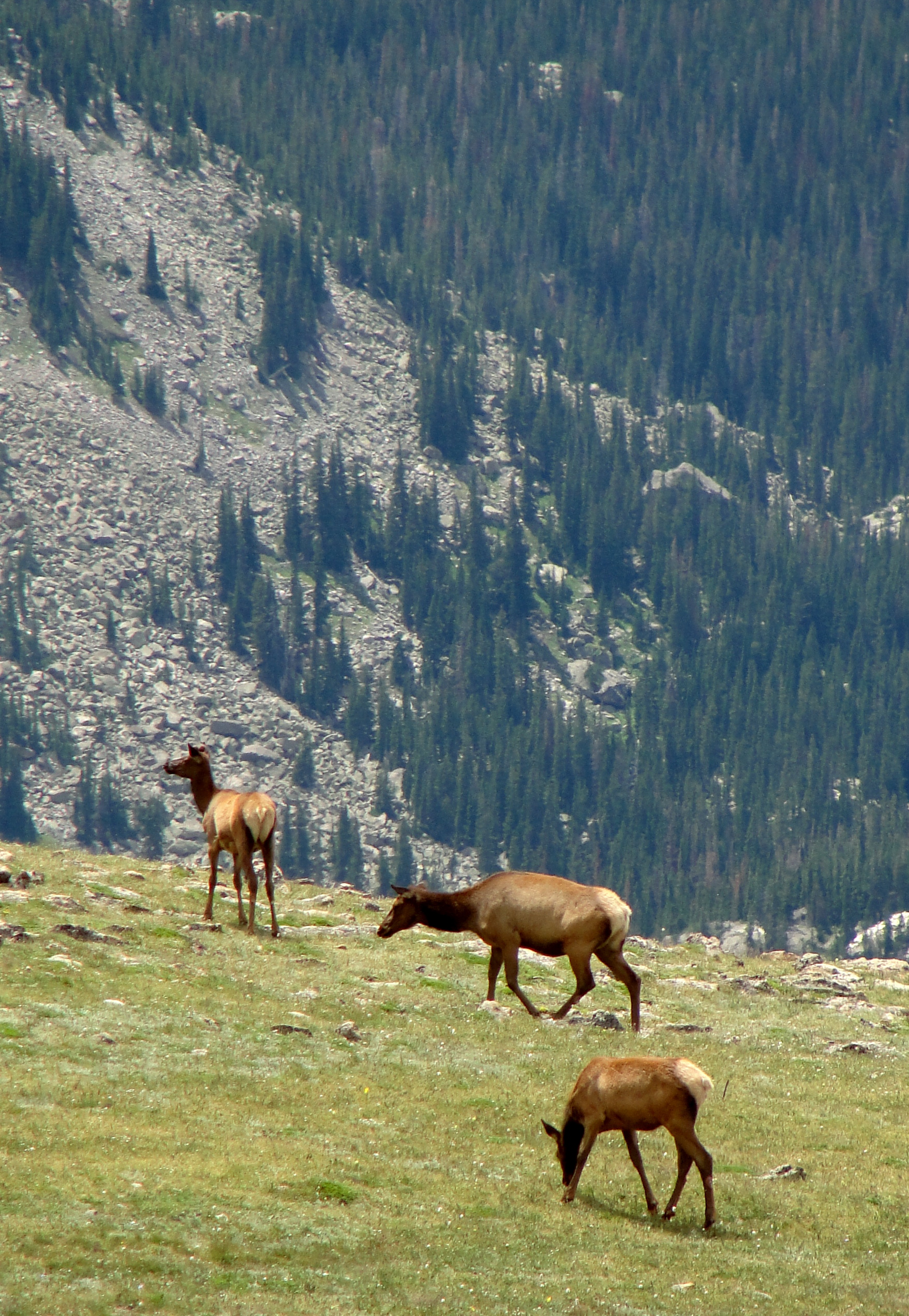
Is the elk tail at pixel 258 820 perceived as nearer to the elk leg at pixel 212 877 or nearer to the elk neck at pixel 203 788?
the elk leg at pixel 212 877

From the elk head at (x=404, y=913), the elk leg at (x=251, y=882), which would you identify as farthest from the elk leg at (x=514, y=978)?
the elk leg at (x=251, y=882)

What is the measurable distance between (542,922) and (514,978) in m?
1.65

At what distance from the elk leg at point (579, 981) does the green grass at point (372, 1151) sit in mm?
469

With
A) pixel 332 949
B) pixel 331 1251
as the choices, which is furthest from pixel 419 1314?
pixel 332 949

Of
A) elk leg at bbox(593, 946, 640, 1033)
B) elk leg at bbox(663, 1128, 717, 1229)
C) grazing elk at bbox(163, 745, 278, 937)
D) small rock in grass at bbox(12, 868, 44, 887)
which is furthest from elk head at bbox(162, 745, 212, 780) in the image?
elk leg at bbox(663, 1128, 717, 1229)

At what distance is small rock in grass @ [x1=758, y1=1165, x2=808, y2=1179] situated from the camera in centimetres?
2522

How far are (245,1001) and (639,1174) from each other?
11158mm

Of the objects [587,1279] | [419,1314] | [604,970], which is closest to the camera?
[419,1314]

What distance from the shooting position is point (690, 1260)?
21594 millimetres

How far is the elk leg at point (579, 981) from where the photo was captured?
32688 millimetres

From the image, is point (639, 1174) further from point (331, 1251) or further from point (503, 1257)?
point (331, 1251)

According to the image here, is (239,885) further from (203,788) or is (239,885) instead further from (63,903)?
(203,788)

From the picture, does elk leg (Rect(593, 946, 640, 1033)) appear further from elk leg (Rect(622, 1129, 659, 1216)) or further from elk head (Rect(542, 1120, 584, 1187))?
elk leg (Rect(622, 1129, 659, 1216))

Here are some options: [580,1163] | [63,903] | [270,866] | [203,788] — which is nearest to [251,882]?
[270,866]
